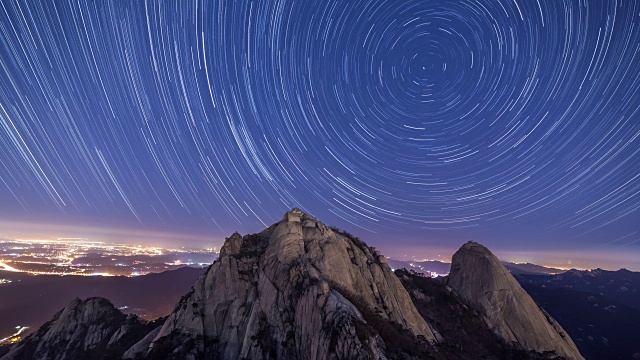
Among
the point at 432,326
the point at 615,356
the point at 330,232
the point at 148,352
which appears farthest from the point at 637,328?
the point at 148,352

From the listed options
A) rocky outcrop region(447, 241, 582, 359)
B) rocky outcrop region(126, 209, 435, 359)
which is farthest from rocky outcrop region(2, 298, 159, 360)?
rocky outcrop region(447, 241, 582, 359)

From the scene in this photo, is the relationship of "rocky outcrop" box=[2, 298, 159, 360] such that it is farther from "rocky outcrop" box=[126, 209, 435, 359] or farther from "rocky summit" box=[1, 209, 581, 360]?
"rocky outcrop" box=[126, 209, 435, 359]

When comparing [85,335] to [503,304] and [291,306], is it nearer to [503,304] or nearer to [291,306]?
[291,306]

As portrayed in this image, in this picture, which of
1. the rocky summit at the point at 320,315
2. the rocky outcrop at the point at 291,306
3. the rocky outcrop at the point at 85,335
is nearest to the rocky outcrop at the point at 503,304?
the rocky summit at the point at 320,315

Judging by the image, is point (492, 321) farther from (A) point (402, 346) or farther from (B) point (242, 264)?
(B) point (242, 264)

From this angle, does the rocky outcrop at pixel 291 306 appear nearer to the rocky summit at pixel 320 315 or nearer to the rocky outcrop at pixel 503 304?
the rocky summit at pixel 320 315

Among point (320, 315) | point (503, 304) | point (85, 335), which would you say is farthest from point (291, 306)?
point (85, 335)
